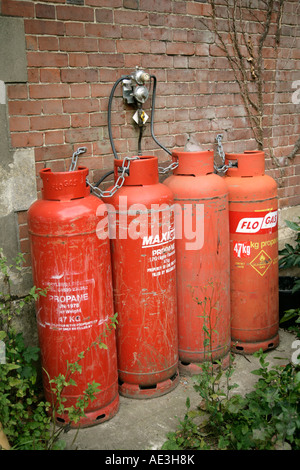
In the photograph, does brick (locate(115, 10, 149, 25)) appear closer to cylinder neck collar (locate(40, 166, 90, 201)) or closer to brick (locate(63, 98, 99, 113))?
brick (locate(63, 98, 99, 113))

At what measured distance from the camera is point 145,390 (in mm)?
3174

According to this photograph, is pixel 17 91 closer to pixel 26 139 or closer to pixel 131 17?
pixel 26 139

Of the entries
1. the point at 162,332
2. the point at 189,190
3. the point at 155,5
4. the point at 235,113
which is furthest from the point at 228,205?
the point at 155,5

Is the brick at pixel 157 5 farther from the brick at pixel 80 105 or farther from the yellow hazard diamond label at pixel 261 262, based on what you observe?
the yellow hazard diamond label at pixel 261 262

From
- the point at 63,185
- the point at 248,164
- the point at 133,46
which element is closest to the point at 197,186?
the point at 248,164

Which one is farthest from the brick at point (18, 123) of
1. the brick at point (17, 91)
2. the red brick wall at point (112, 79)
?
the brick at point (17, 91)

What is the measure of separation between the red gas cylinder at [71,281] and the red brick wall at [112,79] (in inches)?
17.0

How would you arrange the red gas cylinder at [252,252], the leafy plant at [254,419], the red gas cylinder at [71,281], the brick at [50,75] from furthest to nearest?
the red gas cylinder at [252,252], the brick at [50,75], the red gas cylinder at [71,281], the leafy plant at [254,419]

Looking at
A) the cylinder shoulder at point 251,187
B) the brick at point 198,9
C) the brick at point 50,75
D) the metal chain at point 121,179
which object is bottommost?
the cylinder shoulder at point 251,187

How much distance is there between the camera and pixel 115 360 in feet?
9.86

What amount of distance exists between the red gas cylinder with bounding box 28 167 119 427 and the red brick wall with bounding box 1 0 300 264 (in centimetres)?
43

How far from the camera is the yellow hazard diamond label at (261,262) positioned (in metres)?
3.62

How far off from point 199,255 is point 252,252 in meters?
0.50

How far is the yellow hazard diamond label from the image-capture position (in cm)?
362
